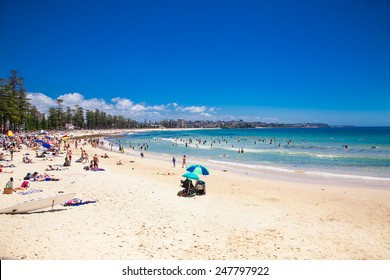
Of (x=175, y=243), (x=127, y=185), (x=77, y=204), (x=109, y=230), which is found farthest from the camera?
(x=127, y=185)

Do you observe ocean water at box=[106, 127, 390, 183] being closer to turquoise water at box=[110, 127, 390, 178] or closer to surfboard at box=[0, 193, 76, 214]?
turquoise water at box=[110, 127, 390, 178]

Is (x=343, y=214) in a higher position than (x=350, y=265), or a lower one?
lower

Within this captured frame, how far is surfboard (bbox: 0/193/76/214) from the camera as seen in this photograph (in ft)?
27.1

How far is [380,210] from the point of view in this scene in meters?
11.1

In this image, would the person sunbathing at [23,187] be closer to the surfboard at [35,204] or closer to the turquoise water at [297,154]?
the surfboard at [35,204]

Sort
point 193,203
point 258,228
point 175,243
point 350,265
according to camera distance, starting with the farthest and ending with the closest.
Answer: point 193,203 → point 258,228 → point 175,243 → point 350,265

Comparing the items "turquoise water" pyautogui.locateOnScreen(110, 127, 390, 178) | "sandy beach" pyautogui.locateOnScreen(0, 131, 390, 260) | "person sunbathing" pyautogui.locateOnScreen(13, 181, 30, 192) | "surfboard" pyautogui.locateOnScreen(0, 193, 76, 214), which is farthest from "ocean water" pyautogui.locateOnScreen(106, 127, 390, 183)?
"surfboard" pyautogui.locateOnScreen(0, 193, 76, 214)

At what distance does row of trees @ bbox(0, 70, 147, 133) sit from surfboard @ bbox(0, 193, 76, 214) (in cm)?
4962

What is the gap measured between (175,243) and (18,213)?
17.7ft

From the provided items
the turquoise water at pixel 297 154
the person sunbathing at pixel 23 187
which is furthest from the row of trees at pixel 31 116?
the person sunbathing at pixel 23 187

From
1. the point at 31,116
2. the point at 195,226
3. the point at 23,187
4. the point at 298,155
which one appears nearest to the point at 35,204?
the point at 23,187

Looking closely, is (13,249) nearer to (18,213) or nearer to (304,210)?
(18,213)

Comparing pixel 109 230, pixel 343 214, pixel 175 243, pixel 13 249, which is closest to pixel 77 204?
pixel 109 230

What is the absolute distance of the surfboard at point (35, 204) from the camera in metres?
8.25
